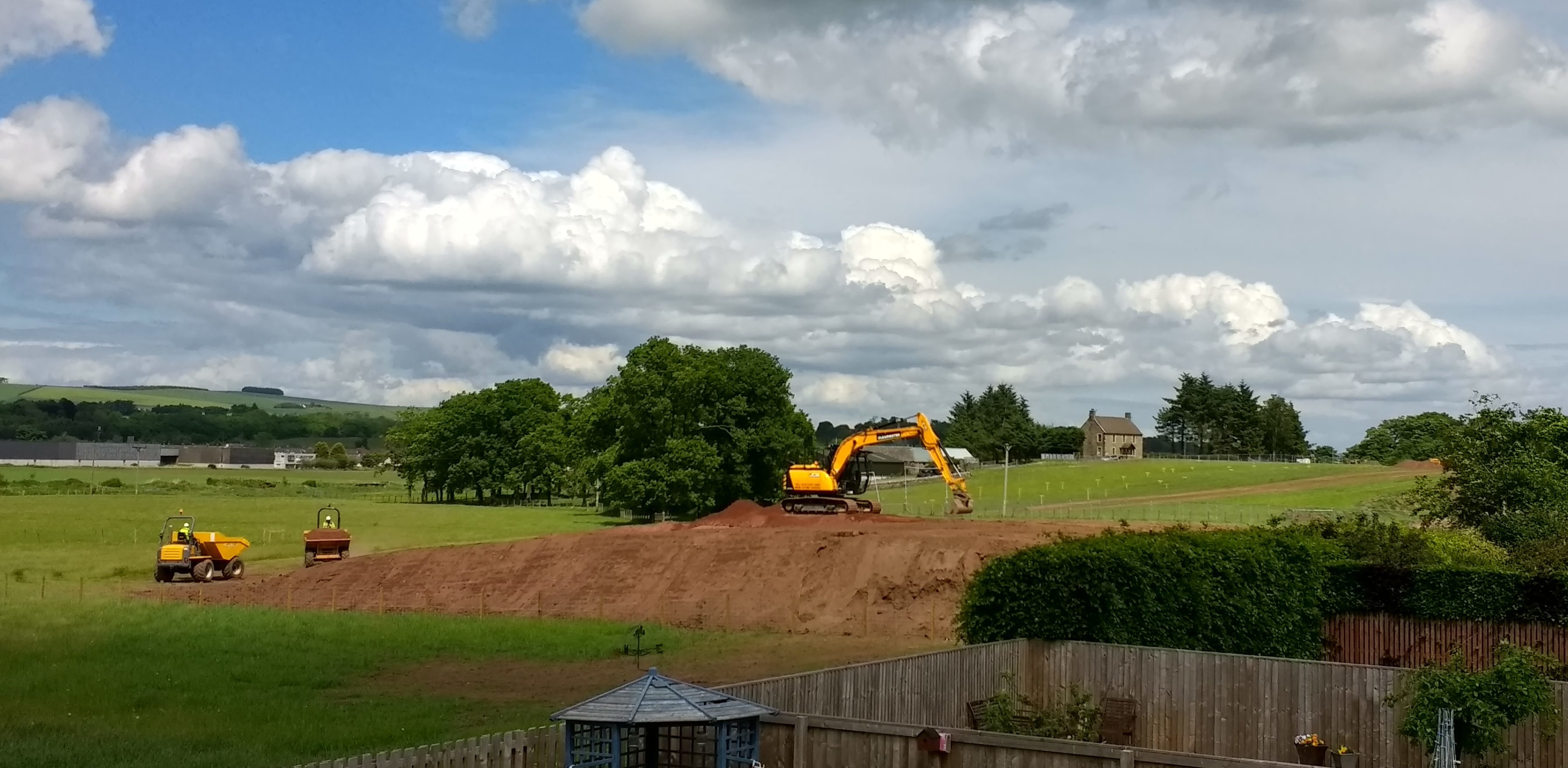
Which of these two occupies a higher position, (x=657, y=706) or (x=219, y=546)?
(x=657, y=706)

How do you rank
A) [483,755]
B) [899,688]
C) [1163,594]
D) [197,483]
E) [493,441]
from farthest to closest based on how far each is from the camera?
[197,483], [493,441], [1163,594], [899,688], [483,755]

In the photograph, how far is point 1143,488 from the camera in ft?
310

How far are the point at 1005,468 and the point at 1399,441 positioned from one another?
81.1 meters

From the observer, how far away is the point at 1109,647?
22.2 meters

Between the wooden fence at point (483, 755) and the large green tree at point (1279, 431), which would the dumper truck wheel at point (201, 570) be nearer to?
the wooden fence at point (483, 755)

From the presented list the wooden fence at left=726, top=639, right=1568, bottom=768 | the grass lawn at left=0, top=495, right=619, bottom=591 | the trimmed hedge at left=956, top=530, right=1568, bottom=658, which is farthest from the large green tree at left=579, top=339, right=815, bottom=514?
the wooden fence at left=726, top=639, right=1568, bottom=768

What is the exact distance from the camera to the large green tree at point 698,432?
240ft

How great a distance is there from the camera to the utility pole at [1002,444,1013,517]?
65.8 m

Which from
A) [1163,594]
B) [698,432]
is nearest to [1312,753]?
[1163,594]

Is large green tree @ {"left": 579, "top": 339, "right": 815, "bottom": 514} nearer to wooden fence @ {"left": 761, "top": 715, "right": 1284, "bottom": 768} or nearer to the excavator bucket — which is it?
the excavator bucket

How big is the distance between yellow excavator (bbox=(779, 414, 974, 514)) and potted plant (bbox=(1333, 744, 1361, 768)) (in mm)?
33367

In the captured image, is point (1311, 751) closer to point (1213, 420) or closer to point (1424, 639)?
point (1424, 639)

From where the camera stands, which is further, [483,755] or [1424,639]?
[1424,639]

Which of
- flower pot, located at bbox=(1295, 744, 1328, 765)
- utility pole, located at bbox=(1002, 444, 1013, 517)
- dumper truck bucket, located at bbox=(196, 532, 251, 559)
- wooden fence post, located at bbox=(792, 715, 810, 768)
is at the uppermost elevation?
utility pole, located at bbox=(1002, 444, 1013, 517)
